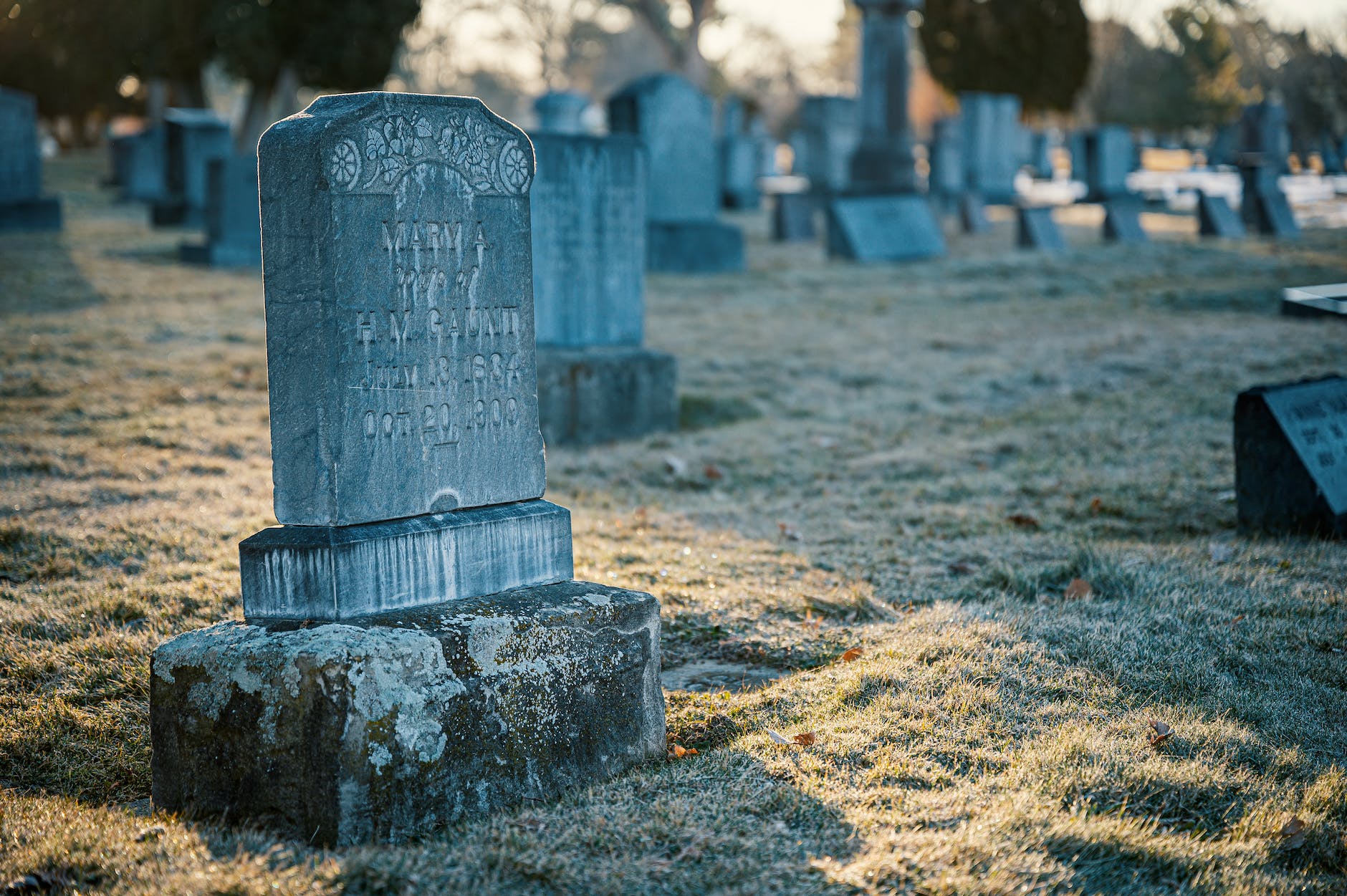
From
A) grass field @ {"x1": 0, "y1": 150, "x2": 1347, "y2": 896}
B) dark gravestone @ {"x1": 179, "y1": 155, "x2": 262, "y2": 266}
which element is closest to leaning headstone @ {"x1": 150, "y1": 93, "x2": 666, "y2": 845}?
grass field @ {"x1": 0, "y1": 150, "x2": 1347, "y2": 896}

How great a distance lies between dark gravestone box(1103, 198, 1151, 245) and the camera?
18625 mm

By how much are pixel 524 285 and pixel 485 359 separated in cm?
26

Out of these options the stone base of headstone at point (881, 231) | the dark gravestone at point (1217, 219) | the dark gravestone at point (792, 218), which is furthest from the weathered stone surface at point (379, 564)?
the dark gravestone at point (1217, 219)

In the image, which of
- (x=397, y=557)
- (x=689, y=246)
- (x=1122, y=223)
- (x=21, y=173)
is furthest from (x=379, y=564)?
(x=1122, y=223)

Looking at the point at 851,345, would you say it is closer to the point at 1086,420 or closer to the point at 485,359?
the point at 1086,420

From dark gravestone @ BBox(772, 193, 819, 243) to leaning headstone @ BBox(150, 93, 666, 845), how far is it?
16.7 meters

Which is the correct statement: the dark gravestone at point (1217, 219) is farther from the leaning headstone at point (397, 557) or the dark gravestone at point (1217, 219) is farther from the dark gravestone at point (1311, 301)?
the leaning headstone at point (397, 557)

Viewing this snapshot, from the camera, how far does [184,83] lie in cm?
2933

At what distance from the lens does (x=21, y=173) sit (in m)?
17.3

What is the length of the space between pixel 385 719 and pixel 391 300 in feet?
3.48

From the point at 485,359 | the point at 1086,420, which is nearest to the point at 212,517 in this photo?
the point at 485,359

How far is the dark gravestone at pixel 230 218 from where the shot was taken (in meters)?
15.1

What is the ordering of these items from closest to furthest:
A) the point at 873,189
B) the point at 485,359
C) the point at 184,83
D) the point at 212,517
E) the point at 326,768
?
the point at 326,768 → the point at 485,359 → the point at 212,517 → the point at 873,189 → the point at 184,83

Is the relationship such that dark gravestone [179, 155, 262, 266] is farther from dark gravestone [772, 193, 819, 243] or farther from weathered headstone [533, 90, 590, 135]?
weathered headstone [533, 90, 590, 135]
